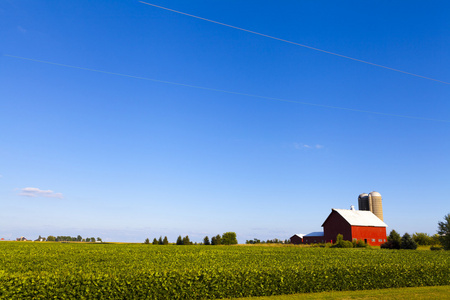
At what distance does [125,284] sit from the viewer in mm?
15164

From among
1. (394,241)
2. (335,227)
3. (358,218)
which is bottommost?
(394,241)

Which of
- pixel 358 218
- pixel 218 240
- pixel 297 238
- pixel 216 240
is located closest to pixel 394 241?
pixel 358 218

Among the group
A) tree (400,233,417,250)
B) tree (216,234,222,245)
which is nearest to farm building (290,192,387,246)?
tree (400,233,417,250)

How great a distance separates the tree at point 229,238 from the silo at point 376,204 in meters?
38.4

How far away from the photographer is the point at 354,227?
67.6 m

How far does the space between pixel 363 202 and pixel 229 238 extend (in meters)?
39.6

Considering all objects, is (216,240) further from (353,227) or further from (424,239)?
(424,239)

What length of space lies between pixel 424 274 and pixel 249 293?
1388cm

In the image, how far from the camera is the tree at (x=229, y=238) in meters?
76.8

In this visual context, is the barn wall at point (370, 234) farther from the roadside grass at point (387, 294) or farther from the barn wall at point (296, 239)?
the roadside grass at point (387, 294)

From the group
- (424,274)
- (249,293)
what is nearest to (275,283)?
(249,293)

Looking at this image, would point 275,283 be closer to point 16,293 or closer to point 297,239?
point 16,293

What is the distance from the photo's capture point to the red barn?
223 ft

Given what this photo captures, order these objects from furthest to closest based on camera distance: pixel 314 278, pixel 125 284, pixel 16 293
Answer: pixel 314 278, pixel 125 284, pixel 16 293
